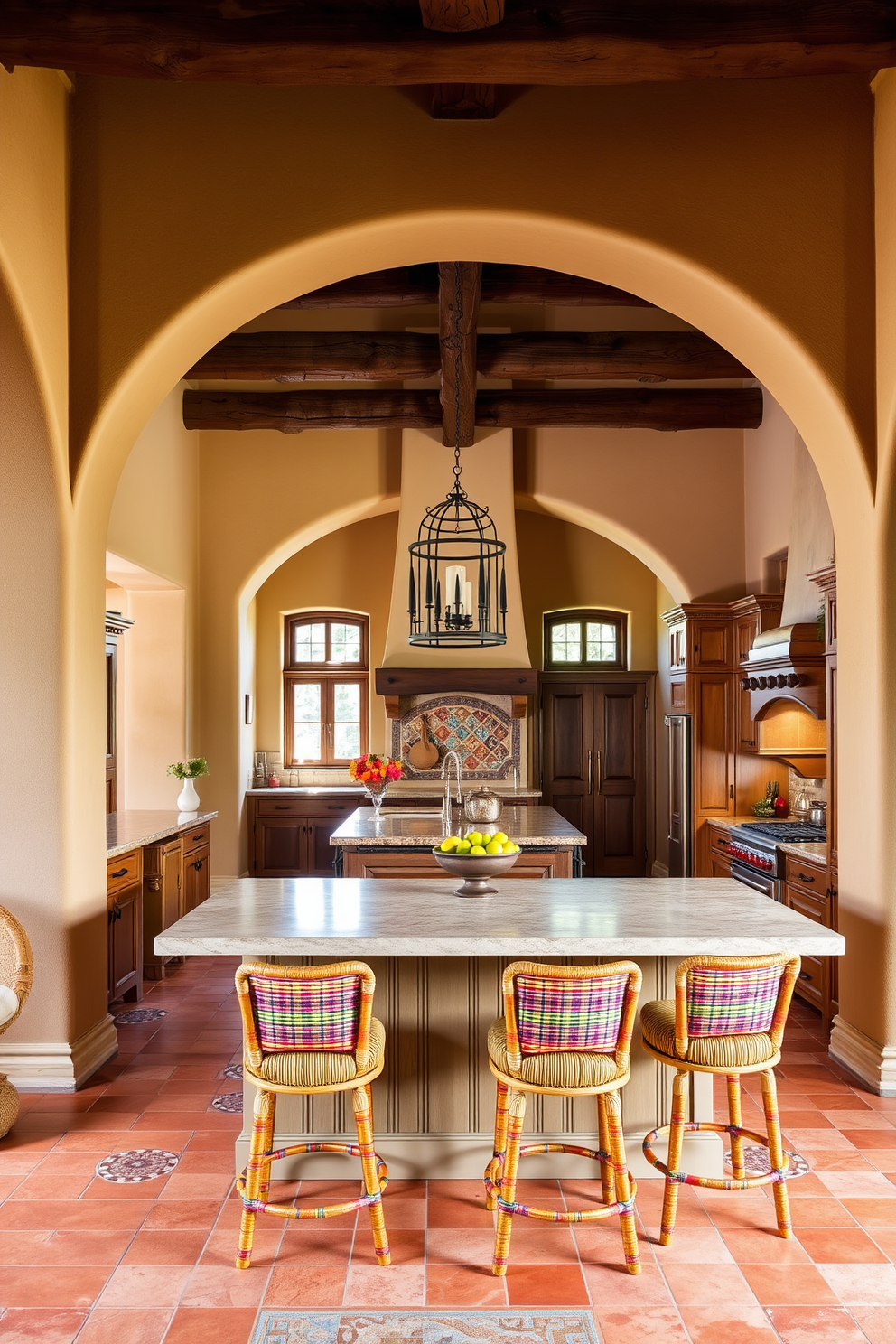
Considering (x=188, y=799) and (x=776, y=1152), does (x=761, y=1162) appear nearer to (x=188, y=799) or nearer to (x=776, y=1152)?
(x=776, y=1152)

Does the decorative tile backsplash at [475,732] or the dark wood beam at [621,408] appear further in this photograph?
the decorative tile backsplash at [475,732]

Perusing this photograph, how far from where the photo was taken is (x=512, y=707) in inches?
353

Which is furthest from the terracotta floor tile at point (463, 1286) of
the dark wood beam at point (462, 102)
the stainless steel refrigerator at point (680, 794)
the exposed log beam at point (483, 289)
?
the stainless steel refrigerator at point (680, 794)

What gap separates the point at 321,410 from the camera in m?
7.56

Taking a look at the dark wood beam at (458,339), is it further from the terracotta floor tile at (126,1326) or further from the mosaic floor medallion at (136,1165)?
the terracotta floor tile at (126,1326)

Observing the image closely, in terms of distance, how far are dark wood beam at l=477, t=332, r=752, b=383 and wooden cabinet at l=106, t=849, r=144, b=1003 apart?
3.93 metres

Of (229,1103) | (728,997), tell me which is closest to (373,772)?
(229,1103)

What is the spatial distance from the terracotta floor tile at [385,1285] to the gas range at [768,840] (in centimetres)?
348

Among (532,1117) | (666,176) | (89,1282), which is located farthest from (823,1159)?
(666,176)

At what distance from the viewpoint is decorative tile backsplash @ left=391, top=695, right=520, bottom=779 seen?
29.6ft

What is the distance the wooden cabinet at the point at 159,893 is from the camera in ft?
18.3

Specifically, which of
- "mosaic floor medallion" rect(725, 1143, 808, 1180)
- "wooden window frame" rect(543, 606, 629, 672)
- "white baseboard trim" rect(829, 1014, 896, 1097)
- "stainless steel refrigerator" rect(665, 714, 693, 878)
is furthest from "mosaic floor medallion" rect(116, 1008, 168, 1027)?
"wooden window frame" rect(543, 606, 629, 672)

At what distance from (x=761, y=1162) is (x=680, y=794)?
4522 mm

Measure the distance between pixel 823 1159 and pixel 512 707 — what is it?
19.2 ft
